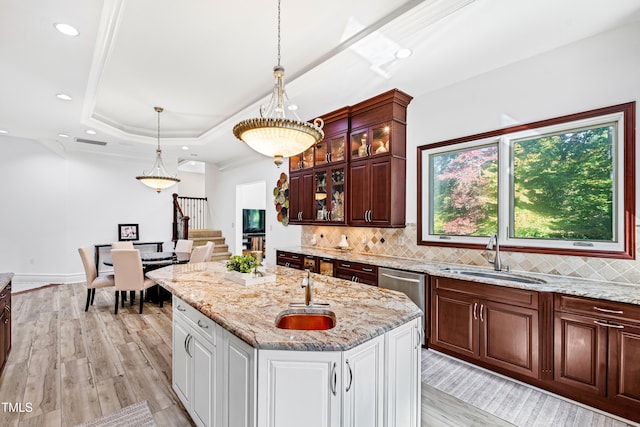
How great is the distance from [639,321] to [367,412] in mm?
2019

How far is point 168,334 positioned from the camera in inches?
146

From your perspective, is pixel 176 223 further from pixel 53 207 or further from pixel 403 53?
pixel 403 53

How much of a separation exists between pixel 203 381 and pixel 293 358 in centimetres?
90

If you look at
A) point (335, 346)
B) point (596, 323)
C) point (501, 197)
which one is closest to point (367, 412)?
point (335, 346)

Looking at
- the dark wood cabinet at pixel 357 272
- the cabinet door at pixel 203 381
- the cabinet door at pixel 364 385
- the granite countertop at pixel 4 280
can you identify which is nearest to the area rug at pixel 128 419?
the cabinet door at pixel 203 381

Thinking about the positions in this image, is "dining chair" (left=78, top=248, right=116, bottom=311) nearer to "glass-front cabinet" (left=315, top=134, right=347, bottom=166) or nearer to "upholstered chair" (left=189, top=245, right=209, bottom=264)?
"upholstered chair" (left=189, top=245, right=209, bottom=264)

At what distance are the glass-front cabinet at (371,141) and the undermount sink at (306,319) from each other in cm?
263

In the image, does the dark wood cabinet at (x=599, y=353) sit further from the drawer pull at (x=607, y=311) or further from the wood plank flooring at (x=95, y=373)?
the wood plank flooring at (x=95, y=373)

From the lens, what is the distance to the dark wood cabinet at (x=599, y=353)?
2082mm

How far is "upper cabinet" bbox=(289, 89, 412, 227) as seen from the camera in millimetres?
3838

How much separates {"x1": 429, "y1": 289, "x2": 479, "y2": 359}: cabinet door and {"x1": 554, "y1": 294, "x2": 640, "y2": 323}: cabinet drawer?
2.13ft

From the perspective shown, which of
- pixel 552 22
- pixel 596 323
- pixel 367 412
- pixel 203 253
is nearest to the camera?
pixel 367 412

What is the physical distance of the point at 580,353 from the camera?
228 centimetres

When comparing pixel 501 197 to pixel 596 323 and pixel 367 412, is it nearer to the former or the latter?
pixel 596 323
